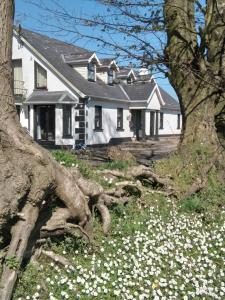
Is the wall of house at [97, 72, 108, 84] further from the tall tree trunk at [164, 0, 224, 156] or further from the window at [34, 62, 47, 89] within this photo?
the tall tree trunk at [164, 0, 224, 156]

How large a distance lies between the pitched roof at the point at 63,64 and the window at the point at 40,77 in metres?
1.07

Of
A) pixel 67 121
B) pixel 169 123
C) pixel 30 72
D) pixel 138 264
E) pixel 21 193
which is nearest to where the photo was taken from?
pixel 21 193

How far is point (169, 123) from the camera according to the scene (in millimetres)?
50688

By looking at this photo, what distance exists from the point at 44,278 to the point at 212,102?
651 centimetres

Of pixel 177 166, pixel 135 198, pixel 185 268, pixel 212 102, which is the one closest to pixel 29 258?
pixel 185 268

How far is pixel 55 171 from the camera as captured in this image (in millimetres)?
5410

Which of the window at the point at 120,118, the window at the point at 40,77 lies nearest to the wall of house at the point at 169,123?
the window at the point at 120,118

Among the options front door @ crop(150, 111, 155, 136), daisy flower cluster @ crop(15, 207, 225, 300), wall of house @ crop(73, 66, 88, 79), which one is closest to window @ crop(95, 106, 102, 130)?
wall of house @ crop(73, 66, 88, 79)

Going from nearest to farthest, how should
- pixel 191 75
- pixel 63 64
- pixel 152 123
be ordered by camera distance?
1. pixel 191 75
2. pixel 63 64
3. pixel 152 123

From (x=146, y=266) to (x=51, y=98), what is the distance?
26172 mm

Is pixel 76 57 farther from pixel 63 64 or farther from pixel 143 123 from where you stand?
pixel 143 123

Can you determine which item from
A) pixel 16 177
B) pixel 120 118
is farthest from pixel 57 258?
pixel 120 118

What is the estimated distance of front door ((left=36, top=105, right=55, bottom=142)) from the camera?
3202 cm

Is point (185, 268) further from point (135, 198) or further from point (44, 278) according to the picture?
point (135, 198)
